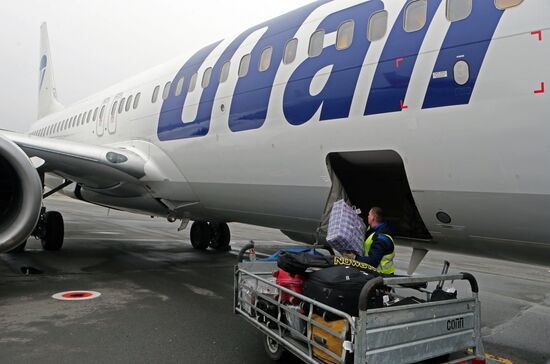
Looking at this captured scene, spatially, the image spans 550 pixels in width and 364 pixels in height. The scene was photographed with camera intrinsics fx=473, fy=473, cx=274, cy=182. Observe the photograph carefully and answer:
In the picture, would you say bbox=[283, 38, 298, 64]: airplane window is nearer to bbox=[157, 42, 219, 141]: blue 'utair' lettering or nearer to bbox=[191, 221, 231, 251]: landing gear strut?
bbox=[157, 42, 219, 141]: blue 'utair' lettering

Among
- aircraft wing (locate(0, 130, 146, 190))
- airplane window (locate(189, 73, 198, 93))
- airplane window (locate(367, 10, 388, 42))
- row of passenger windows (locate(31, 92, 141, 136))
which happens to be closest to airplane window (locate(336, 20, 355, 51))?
airplane window (locate(367, 10, 388, 42))

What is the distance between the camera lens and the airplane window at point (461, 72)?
3500 mm

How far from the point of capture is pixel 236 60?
621cm

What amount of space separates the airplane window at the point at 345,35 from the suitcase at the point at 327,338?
2594 millimetres

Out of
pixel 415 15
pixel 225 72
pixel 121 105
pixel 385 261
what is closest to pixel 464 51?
pixel 415 15

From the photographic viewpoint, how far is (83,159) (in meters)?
7.34

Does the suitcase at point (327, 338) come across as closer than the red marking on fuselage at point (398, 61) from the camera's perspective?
Yes

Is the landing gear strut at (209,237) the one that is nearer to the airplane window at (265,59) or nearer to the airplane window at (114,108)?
the airplane window at (114,108)

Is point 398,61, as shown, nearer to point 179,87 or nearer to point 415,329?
point 415,329

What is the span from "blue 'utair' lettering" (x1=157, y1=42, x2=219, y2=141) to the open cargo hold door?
2368mm

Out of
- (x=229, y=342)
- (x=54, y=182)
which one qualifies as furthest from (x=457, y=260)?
(x=54, y=182)

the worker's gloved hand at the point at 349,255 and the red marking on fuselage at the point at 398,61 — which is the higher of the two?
the red marking on fuselage at the point at 398,61

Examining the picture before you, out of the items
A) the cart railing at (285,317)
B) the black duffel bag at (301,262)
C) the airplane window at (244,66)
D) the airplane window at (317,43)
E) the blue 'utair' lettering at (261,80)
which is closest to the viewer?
the cart railing at (285,317)

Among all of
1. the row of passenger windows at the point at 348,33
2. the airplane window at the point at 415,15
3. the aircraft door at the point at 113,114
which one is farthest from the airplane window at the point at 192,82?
the airplane window at the point at 415,15
